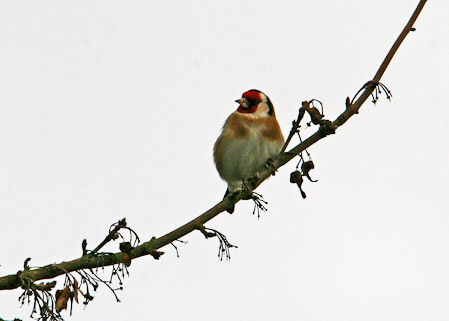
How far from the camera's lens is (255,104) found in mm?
7754

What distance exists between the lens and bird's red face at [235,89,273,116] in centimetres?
768

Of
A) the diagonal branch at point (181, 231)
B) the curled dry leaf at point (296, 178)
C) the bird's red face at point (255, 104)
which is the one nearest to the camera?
the diagonal branch at point (181, 231)

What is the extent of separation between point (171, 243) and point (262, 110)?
4.11 metres

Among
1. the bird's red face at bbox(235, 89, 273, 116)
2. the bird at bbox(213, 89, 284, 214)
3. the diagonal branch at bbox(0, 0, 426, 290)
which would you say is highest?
the bird's red face at bbox(235, 89, 273, 116)

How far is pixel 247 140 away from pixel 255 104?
76 cm

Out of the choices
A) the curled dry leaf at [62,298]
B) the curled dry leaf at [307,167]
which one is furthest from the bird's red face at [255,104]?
the curled dry leaf at [62,298]

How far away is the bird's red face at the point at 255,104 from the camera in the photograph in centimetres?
768

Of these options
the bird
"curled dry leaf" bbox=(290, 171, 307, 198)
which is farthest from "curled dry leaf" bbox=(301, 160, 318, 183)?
the bird

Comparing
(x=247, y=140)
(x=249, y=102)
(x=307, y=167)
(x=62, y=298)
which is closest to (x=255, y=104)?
(x=249, y=102)

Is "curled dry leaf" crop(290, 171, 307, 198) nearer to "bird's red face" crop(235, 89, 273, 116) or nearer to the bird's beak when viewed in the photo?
"bird's red face" crop(235, 89, 273, 116)

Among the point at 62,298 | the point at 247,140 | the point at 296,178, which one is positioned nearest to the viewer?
the point at 62,298

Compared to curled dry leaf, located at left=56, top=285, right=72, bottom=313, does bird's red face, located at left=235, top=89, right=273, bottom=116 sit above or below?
above

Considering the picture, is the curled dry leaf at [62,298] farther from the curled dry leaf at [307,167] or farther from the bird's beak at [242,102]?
the bird's beak at [242,102]

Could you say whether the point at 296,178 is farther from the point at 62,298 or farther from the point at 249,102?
the point at 249,102
